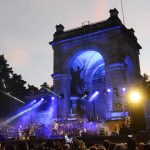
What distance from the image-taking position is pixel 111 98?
34.7m

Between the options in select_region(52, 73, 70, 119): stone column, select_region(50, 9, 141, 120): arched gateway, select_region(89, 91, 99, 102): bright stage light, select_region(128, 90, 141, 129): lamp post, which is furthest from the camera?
select_region(89, 91, 99, 102): bright stage light

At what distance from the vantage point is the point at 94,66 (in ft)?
148

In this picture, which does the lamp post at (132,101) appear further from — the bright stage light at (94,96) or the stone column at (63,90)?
the bright stage light at (94,96)

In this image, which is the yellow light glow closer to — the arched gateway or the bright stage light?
the arched gateway

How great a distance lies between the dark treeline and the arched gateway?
8593 mm

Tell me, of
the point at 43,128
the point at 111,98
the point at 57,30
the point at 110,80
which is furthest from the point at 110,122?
the point at 57,30

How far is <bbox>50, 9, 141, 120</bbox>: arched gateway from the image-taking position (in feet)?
115

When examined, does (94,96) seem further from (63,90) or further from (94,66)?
(63,90)

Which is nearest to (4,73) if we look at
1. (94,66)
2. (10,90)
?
(10,90)

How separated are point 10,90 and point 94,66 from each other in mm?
18464

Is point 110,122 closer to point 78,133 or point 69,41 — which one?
point 78,133

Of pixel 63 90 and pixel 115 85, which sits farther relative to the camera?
pixel 63 90

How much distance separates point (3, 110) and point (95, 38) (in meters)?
21.0

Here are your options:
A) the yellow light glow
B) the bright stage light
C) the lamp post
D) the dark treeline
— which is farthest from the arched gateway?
the dark treeline
